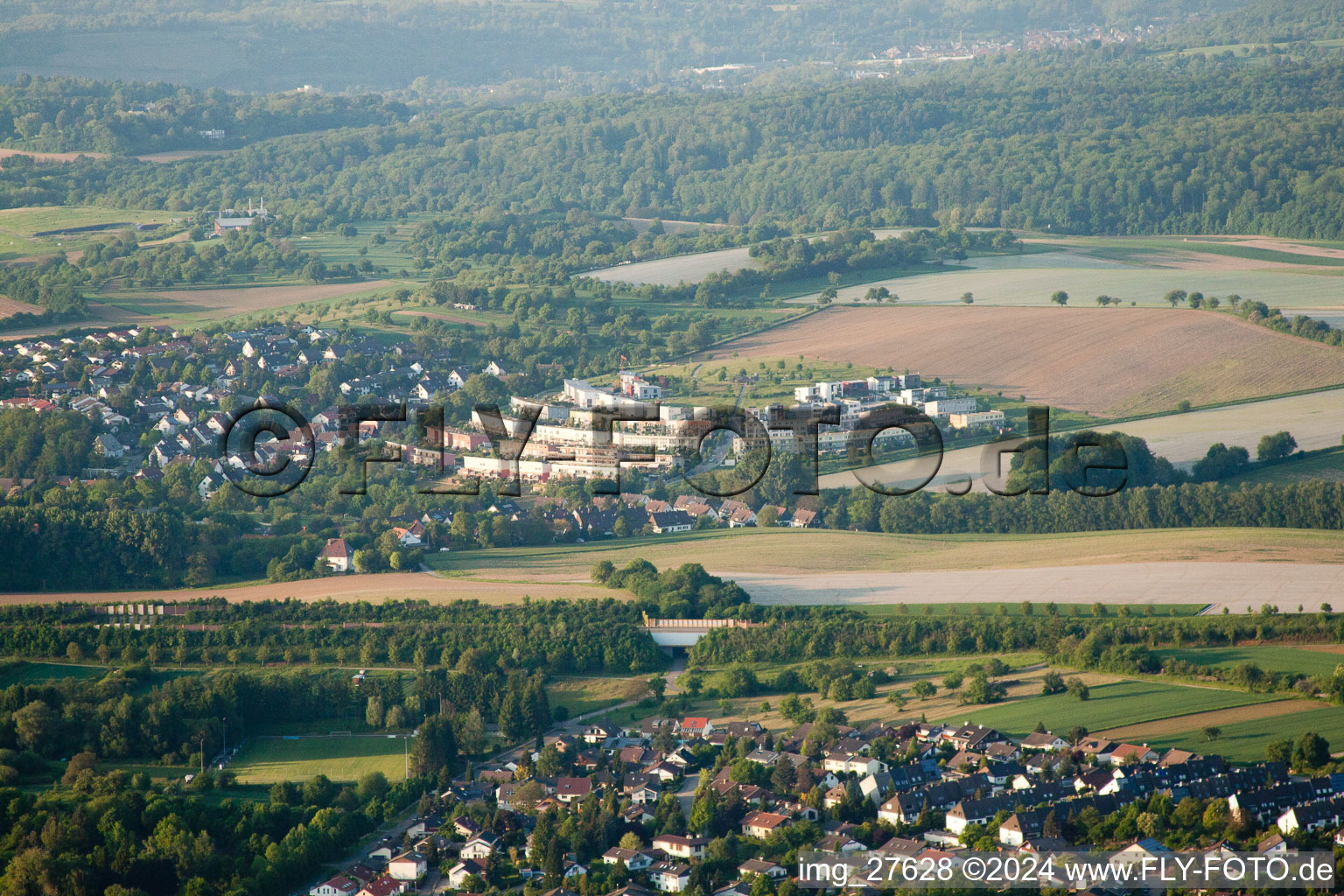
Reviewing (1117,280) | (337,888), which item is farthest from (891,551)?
(1117,280)

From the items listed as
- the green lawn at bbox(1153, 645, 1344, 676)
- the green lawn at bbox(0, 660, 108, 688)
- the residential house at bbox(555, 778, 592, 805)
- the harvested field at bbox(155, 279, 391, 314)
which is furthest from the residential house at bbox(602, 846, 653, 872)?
the harvested field at bbox(155, 279, 391, 314)

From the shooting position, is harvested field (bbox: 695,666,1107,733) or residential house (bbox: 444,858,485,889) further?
harvested field (bbox: 695,666,1107,733)

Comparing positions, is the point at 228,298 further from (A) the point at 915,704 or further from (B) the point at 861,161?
(A) the point at 915,704

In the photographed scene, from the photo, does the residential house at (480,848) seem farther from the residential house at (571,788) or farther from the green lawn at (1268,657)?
the green lawn at (1268,657)

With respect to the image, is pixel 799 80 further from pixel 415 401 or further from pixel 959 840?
pixel 959 840

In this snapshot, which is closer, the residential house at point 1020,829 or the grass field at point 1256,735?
the residential house at point 1020,829

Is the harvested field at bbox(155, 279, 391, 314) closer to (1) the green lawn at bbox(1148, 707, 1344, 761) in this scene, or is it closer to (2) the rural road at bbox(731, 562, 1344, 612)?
(2) the rural road at bbox(731, 562, 1344, 612)

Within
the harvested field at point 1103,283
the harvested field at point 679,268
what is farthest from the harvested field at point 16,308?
the harvested field at point 1103,283

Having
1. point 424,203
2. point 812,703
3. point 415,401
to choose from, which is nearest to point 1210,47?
point 424,203
